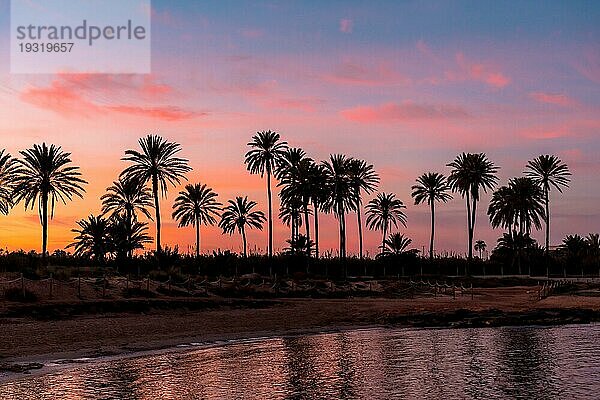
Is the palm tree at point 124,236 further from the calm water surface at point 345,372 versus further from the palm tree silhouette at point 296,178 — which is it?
the calm water surface at point 345,372

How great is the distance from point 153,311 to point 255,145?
46.5 m

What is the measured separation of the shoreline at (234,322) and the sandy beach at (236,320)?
0.04 m

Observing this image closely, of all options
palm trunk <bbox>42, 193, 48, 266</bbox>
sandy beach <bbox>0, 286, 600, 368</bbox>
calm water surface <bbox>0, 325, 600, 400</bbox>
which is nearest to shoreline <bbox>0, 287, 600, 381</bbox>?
sandy beach <bbox>0, 286, 600, 368</bbox>

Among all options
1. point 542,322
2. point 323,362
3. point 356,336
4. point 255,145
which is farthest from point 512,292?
point 323,362

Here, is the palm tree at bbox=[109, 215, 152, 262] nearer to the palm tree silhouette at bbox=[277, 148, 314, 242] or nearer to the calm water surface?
the palm tree silhouette at bbox=[277, 148, 314, 242]

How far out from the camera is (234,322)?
133 feet

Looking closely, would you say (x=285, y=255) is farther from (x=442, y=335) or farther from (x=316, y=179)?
(x=442, y=335)

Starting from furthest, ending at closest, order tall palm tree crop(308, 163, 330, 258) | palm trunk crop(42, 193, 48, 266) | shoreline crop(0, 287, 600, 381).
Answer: tall palm tree crop(308, 163, 330, 258) < palm trunk crop(42, 193, 48, 266) < shoreline crop(0, 287, 600, 381)

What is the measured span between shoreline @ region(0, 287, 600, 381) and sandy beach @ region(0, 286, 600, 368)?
4 centimetres

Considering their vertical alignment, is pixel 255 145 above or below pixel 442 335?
above

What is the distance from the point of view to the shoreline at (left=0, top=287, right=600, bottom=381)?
96.4 ft

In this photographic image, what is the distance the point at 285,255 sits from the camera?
9519 cm

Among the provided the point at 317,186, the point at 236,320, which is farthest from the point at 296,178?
the point at 236,320

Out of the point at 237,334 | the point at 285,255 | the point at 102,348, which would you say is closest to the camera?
the point at 102,348
